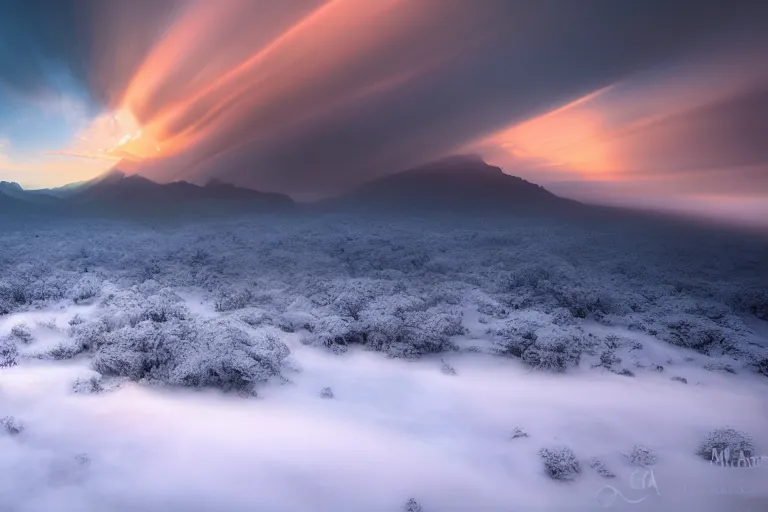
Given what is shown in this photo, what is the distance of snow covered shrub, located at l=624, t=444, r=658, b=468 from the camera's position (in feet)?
10.3

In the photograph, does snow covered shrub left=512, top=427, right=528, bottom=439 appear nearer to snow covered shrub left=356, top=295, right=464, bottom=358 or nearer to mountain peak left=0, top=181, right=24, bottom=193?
snow covered shrub left=356, top=295, right=464, bottom=358

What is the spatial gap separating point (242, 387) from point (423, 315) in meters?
2.83

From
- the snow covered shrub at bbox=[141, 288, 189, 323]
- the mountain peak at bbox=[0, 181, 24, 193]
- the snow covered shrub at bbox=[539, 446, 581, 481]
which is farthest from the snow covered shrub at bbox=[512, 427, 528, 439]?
the mountain peak at bbox=[0, 181, 24, 193]

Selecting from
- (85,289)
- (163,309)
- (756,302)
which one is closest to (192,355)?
(163,309)

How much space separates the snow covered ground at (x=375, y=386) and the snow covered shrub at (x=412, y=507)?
36 millimetres

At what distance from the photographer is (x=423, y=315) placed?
597 cm

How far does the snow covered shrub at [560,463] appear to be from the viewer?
303 centimetres

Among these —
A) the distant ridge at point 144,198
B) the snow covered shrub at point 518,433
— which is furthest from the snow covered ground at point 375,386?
the distant ridge at point 144,198

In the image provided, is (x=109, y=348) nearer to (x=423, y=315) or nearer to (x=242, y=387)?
(x=242, y=387)

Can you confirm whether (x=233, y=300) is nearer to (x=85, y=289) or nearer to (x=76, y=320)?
(x=76, y=320)

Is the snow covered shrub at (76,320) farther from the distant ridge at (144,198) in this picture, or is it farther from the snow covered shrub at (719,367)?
the distant ridge at (144,198)

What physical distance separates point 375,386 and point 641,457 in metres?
2.52

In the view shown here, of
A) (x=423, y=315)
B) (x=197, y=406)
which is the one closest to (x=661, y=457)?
(x=423, y=315)

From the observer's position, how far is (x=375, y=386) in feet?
14.3
